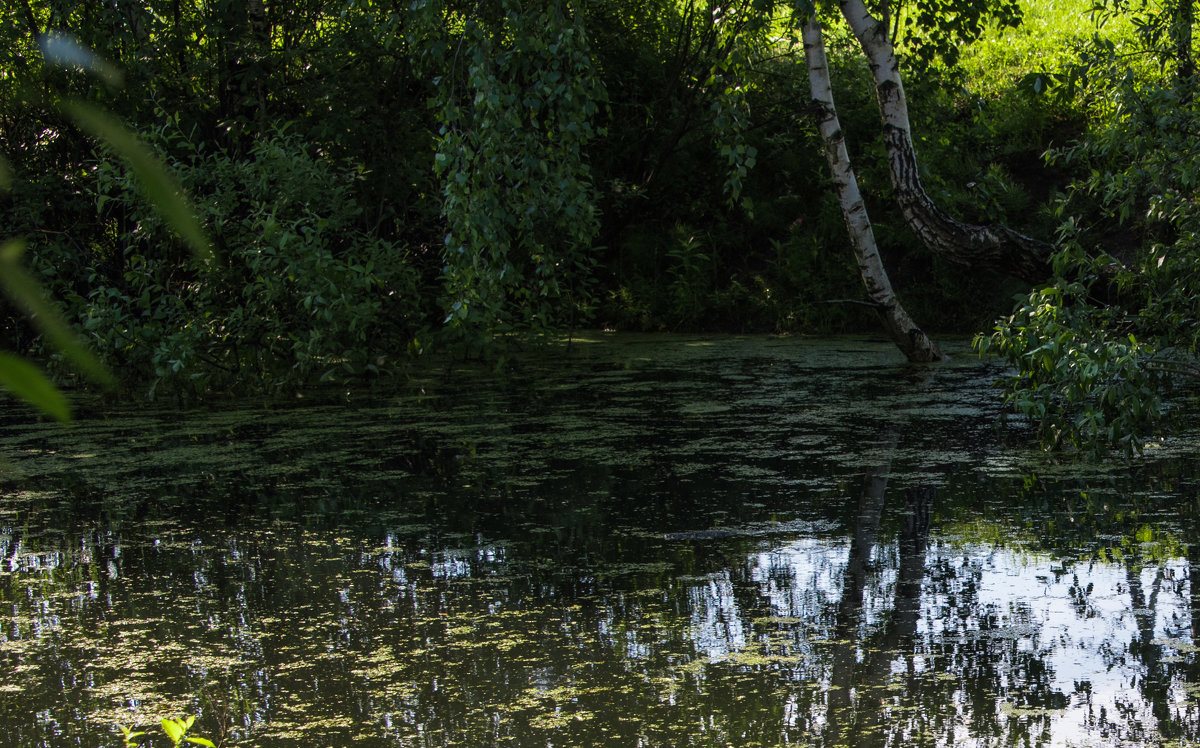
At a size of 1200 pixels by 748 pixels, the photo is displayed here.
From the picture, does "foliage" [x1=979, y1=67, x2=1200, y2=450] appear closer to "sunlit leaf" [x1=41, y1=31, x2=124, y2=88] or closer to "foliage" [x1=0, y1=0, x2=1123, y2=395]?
"foliage" [x1=0, y1=0, x2=1123, y2=395]

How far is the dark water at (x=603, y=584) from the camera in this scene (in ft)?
8.11

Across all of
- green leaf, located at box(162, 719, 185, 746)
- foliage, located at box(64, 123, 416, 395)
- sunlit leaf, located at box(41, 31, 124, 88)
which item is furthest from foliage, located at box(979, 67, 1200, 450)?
sunlit leaf, located at box(41, 31, 124, 88)

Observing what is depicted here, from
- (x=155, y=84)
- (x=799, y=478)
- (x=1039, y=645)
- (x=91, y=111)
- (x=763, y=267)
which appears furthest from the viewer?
(x=763, y=267)

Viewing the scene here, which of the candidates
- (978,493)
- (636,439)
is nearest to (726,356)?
(636,439)

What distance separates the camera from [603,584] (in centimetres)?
337

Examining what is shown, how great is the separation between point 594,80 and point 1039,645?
3696mm

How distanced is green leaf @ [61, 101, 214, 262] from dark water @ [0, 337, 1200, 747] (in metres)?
1.97

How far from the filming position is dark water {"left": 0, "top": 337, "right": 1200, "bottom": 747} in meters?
2.47

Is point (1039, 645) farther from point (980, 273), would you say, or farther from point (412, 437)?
point (980, 273)

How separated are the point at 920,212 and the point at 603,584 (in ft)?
15.0

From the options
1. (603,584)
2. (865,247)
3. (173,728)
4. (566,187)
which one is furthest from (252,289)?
(173,728)

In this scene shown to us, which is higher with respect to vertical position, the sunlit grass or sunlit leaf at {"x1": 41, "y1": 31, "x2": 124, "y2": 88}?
the sunlit grass

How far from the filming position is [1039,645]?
2.78 meters

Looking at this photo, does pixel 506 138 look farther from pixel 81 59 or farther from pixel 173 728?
pixel 81 59
